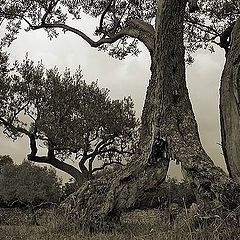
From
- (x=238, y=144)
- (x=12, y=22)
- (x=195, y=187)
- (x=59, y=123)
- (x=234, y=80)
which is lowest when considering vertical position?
(x=195, y=187)

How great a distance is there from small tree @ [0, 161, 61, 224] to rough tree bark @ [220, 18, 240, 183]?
42.4ft

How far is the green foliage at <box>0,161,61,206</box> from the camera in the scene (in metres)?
22.0

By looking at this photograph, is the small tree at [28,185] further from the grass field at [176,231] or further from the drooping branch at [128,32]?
the grass field at [176,231]

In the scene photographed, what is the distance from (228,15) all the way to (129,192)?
22.2 feet

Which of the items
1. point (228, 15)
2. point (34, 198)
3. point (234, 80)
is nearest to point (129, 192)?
point (234, 80)

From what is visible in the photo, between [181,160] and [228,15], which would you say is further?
[228,15]

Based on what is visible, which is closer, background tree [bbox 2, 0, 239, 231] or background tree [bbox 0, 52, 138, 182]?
background tree [bbox 2, 0, 239, 231]

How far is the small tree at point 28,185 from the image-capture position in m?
22.0

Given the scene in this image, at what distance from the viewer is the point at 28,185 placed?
22062 millimetres

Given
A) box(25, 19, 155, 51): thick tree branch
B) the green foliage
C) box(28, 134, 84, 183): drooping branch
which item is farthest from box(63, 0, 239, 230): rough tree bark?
box(28, 134, 84, 183): drooping branch

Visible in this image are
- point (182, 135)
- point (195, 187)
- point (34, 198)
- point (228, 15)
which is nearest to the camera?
point (195, 187)

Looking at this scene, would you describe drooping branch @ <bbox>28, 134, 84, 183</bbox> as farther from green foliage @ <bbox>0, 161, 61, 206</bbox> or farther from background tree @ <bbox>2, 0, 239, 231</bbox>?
background tree @ <bbox>2, 0, 239, 231</bbox>

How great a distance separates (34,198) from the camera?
2211cm

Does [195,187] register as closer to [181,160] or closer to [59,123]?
[181,160]
